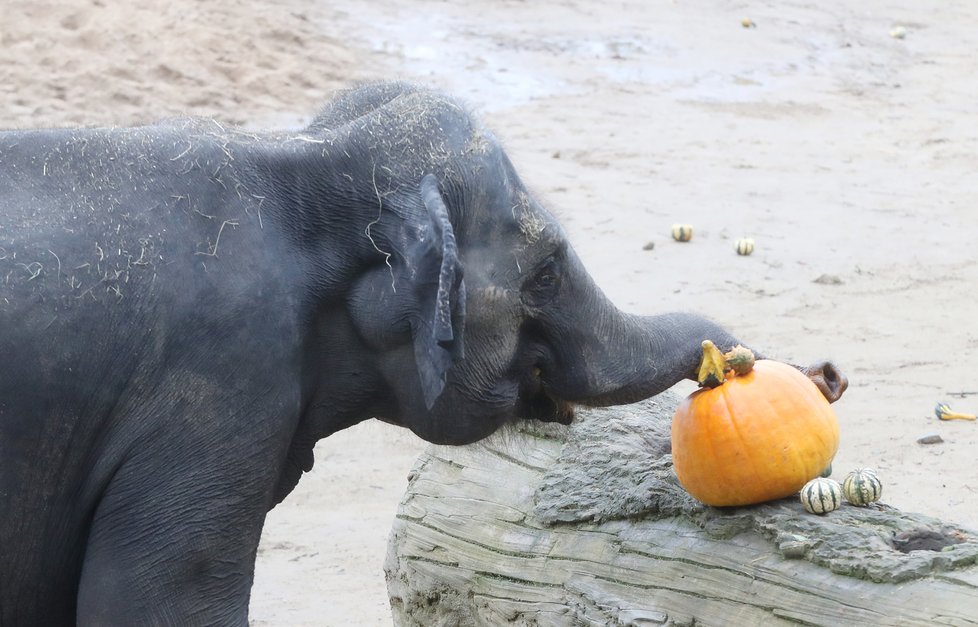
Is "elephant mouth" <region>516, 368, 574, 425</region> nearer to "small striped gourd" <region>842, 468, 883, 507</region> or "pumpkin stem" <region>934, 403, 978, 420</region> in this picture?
"small striped gourd" <region>842, 468, 883, 507</region>

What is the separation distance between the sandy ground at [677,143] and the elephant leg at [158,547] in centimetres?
207

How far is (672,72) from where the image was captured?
13703 mm

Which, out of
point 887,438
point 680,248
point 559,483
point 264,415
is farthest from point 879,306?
point 264,415

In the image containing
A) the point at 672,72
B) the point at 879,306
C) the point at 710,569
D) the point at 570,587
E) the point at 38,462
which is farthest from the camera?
the point at 672,72

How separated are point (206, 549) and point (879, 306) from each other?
18.9 ft

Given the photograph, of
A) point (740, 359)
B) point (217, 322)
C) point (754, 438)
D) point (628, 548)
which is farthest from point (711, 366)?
point (217, 322)

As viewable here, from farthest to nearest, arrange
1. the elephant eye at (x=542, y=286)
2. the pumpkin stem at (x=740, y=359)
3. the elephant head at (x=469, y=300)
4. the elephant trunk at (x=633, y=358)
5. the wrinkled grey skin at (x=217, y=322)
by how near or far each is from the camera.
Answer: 1. the pumpkin stem at (x=740, y=359)
2. the elephant trunk at (x=633, y=358)
3. the elephant eye at (x=542, y=286)
4. the elephant head at (x=469, y=300)
5. the wrinkled grey skin at (x=217, y=322)

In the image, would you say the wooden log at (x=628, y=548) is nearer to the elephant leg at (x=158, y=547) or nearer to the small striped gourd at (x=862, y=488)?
the small striped gourd at (x=862, y=488)

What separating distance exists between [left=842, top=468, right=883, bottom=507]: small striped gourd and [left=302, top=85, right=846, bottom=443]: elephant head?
0.47m

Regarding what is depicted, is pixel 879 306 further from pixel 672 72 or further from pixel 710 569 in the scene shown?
pixel 672 72

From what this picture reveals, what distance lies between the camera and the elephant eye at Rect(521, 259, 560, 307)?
10.2 feet

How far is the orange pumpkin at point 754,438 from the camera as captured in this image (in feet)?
10.7

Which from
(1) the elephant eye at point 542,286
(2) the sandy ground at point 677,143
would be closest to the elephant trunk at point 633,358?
(1) the elephant eye at point 542,286

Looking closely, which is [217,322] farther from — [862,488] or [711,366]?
[862,488]
